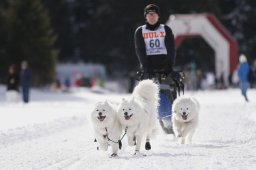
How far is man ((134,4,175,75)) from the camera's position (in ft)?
32.6

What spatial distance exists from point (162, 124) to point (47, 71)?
3711cm

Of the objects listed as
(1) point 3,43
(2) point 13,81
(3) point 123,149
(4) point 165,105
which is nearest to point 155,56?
(4) point 165,105

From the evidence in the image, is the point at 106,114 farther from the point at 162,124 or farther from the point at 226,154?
the point at 162,124

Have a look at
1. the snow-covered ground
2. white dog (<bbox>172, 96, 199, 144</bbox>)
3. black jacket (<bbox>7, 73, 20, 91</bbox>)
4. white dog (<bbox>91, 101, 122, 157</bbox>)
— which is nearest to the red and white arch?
black jacket (<bbox>7, 73, 20, 91</bbox>)

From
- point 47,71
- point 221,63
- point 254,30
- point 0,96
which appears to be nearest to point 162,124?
point 0,96

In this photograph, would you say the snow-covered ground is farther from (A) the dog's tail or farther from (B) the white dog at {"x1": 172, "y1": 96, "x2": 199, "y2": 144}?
(A) the dog's tail

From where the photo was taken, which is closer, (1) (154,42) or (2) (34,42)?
(1) (154,42)

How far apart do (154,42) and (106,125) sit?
2.17 m

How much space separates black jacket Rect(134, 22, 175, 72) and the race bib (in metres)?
0.05

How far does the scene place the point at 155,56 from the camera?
10.0 m

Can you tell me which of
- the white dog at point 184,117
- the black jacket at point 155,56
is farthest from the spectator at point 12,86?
the white dog at point 184,117

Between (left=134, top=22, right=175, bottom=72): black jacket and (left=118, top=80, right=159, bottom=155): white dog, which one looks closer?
(left=118, top=80, right=159, bottom=155): white dog

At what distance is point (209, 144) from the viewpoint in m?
Answer: 9.41

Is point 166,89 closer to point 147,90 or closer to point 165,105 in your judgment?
point 165,105
